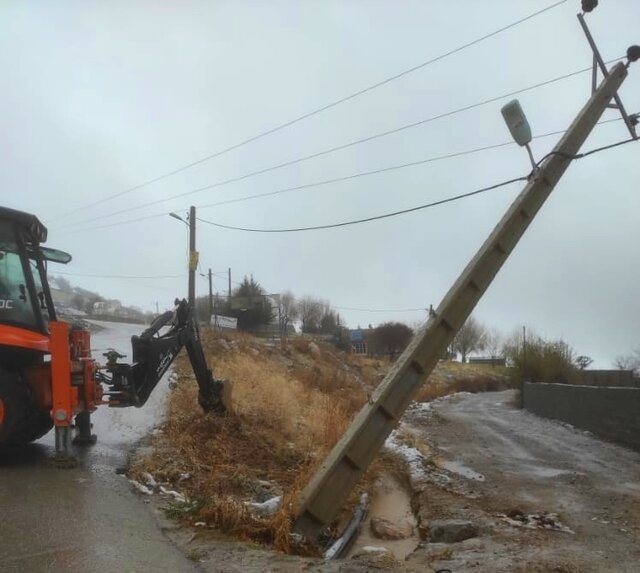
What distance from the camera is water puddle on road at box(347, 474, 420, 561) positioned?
7770 mm

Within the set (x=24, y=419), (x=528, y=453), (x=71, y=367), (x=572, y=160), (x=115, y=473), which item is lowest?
(x=528, y=453)

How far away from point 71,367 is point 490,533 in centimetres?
569

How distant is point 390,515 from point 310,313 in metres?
77.5

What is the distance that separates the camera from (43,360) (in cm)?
828

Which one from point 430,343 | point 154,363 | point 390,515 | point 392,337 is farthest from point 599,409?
point 392,337

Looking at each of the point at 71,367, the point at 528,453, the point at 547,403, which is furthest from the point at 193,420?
the point at 547,403

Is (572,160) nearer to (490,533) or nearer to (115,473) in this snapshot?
(490,533)

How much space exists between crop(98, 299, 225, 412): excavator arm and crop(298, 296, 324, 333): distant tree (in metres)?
73.5

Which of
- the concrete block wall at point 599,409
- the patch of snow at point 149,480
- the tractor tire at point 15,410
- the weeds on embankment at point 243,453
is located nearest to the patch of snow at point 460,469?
the weeds on embankment at point 243,453

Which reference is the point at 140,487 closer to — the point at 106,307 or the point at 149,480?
the point at 149,480

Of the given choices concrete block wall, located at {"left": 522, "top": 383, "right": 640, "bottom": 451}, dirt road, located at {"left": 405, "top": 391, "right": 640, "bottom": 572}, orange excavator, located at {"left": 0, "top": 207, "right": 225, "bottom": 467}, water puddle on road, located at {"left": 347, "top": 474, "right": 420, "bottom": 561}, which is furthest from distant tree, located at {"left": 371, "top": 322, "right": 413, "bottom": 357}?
orange excavator, located at {"left": 0, "top": 207, "right": 225, "bottom": 467}

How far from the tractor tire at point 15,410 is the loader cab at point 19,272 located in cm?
76

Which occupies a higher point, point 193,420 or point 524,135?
point 524,135

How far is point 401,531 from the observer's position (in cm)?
850
